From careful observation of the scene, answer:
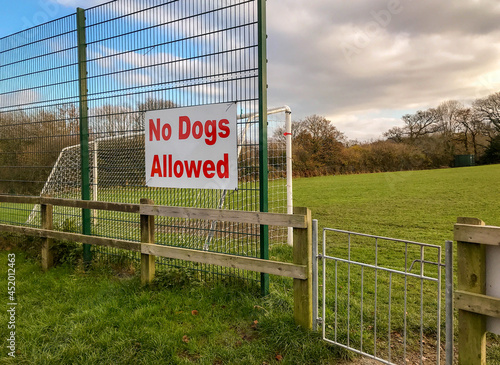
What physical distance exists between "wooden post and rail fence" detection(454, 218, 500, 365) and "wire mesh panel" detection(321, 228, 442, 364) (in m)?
0.15

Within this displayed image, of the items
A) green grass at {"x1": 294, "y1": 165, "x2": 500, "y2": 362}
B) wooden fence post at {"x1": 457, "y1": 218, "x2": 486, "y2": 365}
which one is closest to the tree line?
green grass at {"x1": 294, "y1": 165, "x2": 500, "y2": 362}

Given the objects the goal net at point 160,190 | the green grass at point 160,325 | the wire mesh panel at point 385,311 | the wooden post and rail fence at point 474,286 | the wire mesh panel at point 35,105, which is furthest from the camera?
the wire mesh panel at point 35,105

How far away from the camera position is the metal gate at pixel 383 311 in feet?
8.59

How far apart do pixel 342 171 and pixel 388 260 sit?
96.3 feet

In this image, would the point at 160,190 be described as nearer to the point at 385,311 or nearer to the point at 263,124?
the point at 263,124

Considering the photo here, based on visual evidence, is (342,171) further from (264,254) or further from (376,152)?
(264,254)

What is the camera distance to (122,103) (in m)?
4.88

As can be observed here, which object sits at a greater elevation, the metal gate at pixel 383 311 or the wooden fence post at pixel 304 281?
the wooden fence post at pixel 304 281

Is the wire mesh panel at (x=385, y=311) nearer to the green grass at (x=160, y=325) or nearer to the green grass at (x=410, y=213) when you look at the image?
the green grass at (x=160, y=325)

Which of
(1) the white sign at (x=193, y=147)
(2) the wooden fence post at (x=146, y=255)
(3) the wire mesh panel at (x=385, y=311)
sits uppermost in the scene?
(1) the white sign at (x=193, y=147)

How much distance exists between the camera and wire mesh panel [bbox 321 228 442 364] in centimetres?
262

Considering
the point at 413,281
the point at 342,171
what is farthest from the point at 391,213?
the point at 342,171

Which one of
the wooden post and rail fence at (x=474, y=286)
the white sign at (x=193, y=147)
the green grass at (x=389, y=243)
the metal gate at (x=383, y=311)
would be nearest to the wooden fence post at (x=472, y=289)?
the wooden post and rail fence at (x=474, y=286)

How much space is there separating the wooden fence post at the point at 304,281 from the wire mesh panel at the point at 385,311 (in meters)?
0.14
